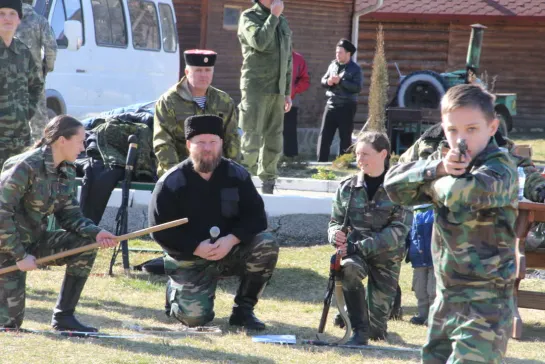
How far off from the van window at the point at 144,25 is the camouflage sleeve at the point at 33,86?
581 cm

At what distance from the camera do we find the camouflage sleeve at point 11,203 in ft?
19.0

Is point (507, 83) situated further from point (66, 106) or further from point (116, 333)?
point (116, 333)

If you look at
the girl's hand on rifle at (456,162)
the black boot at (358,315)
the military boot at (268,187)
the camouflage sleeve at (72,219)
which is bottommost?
the black boot at (358,315)

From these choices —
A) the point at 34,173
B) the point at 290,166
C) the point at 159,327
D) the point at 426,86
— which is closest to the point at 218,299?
the point at 159,327

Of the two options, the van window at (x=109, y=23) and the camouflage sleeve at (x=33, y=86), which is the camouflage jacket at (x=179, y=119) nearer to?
the camouflage sleeve at (x=33, y=86)

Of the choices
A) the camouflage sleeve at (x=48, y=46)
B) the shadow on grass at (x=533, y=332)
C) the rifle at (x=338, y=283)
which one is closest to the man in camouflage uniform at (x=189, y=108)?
the rifle at (x=338, y=283)

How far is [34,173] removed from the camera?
593cm

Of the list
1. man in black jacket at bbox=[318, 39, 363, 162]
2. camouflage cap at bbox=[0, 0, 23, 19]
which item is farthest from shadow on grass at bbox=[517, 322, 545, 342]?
man in black jacket at bbox=[318, 39, 363, 162]

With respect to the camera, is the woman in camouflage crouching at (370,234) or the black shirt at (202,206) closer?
the woman in camouflage crouching at (370,234)

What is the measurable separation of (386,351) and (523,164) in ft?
4.92

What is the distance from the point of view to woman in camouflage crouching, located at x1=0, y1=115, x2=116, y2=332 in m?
5.85

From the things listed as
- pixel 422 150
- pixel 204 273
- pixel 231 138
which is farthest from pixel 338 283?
pixel 231 138

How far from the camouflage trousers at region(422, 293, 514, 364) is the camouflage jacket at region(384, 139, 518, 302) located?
0.04m

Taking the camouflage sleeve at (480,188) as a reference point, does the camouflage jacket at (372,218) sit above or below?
below
